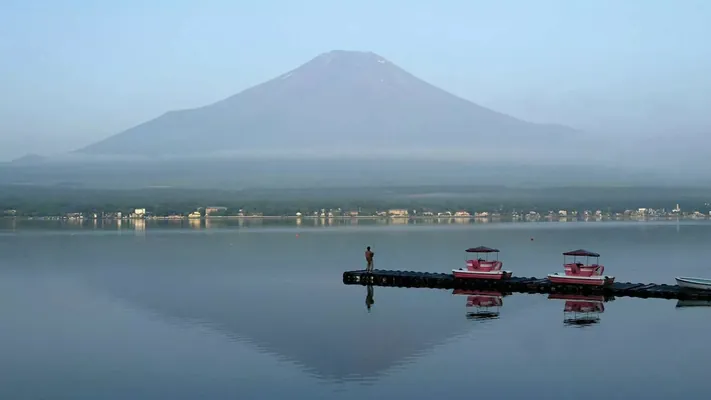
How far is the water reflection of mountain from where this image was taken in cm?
2988

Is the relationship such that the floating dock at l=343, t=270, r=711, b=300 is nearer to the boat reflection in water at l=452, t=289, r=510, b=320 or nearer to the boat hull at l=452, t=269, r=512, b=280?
the boat hull at l=452, t=269, r=512, b=280

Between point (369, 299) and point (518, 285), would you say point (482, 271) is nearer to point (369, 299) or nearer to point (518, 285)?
point (518, 285)

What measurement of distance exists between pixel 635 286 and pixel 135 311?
24881 millimetres

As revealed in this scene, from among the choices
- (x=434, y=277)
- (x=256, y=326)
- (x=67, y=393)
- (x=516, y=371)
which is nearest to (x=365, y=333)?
(x=256, y=326)

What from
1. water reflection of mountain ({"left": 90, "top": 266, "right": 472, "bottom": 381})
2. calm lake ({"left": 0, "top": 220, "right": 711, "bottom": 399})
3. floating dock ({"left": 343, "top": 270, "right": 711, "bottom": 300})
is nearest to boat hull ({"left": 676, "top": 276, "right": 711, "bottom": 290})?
floating dock ({"left": 343, "top": 270, "right": 711, "bottom": 300})

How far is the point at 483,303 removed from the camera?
43.7 metres

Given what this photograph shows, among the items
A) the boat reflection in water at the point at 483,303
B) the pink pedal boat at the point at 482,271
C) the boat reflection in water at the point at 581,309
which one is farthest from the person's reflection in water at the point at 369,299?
the boat reflection in water at the point at 581,309

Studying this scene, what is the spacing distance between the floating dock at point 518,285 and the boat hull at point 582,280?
185 mm

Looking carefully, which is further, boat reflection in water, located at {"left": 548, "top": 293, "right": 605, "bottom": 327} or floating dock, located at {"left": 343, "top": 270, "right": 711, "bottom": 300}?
floating dock, located at {"left": 343, "top": 270, "right": 711, "bottom": 300}

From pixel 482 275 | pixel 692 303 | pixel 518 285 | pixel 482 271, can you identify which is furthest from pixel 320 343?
pixel 692 303

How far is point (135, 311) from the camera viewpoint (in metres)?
42.3

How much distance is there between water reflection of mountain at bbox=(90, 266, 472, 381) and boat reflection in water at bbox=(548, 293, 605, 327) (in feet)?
15.5

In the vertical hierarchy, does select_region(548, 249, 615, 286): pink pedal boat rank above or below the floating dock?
above

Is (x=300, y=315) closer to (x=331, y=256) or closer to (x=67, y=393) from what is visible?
(x=67, y=393)
